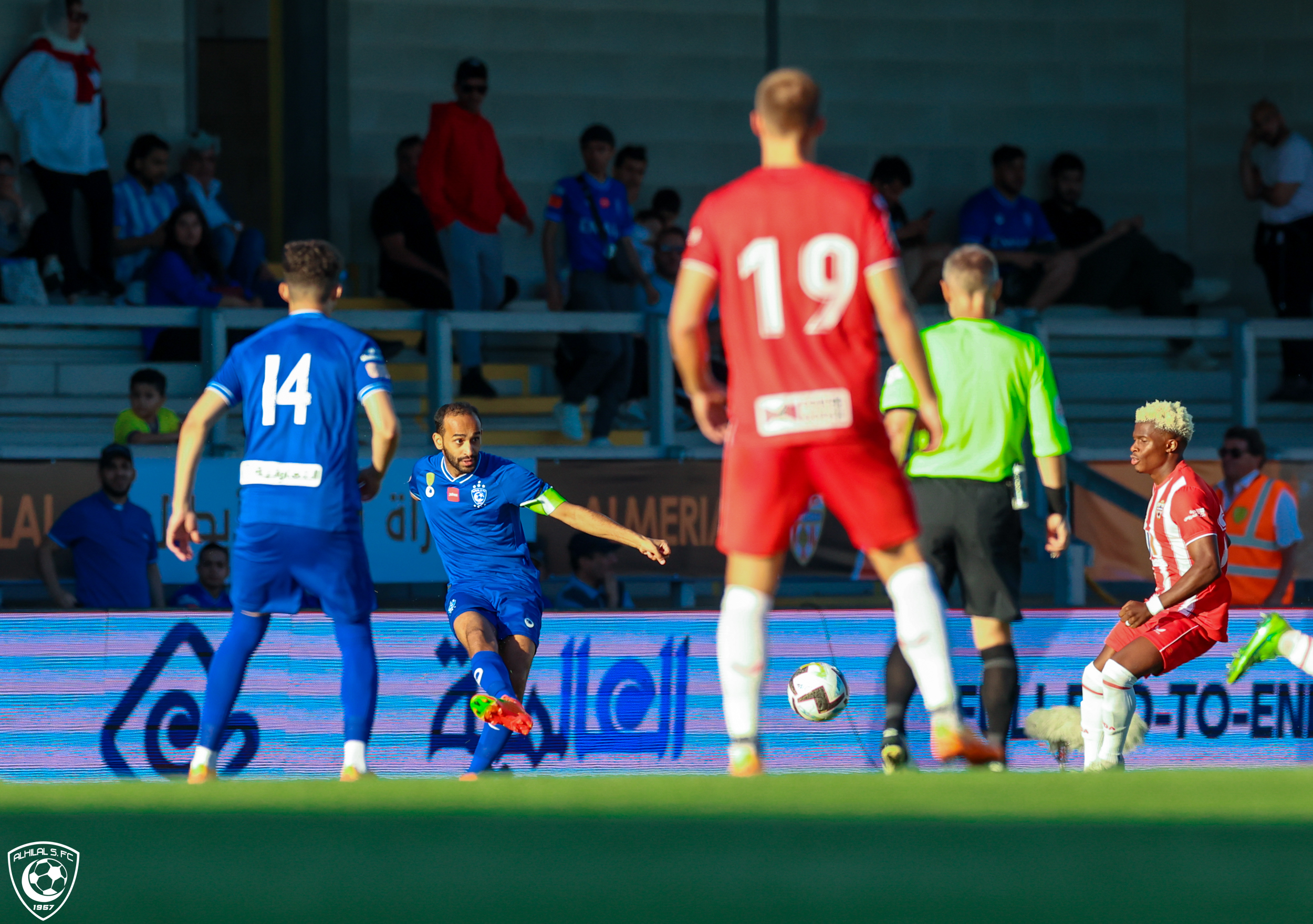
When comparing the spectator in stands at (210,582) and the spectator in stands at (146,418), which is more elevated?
the spectator in stands at (146,418)

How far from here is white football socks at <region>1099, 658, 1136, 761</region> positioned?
761cm

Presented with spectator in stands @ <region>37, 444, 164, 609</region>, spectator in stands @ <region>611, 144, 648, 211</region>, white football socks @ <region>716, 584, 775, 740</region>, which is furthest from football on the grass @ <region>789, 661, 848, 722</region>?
spectator in stands @ <region>611, 144, 648, 211</region>

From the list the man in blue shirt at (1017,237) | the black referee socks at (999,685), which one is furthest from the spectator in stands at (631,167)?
the black referee socks at (999,685)

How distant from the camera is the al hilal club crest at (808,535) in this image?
41.8ft

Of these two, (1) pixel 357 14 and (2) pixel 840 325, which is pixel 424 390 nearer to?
(1) pixel 357 14

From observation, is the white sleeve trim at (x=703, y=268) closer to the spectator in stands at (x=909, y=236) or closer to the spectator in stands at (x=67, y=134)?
the spectator in stands at (x=67, y=134)

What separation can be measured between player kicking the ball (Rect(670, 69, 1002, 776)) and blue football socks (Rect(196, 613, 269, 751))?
195 centimetres

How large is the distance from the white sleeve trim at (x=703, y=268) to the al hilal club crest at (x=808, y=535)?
Answer: 771cm

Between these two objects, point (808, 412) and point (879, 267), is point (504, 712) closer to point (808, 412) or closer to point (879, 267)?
point (808, 412)

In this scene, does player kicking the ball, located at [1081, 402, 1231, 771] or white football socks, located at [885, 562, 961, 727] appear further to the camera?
player kicking the ball, located at [1081, 402, 1231, 771]

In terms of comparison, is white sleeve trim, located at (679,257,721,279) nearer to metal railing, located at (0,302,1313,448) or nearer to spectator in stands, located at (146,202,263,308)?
metal railing, located at (0,302,1313,448)

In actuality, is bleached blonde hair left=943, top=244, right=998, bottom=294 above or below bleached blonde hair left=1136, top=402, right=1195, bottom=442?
above

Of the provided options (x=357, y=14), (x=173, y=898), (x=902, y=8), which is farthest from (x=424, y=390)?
(x=173, y=898)
